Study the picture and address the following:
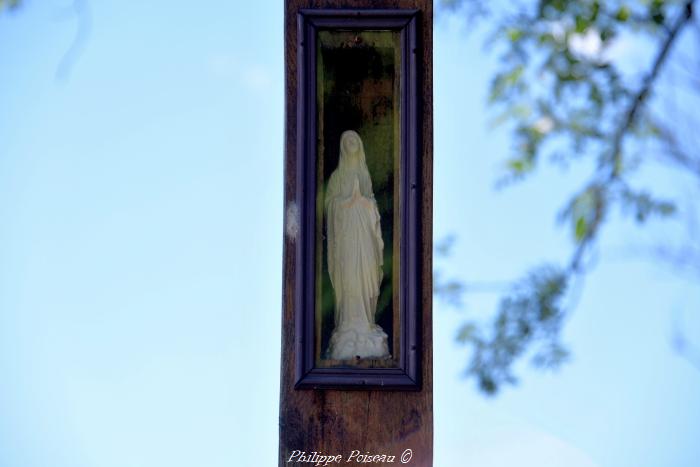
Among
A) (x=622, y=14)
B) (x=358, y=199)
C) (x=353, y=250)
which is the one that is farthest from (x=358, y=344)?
(x=622, y=14)

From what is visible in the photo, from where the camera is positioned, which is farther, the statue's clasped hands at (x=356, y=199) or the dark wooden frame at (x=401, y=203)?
the statue's clasped hands at (x=356, y=199)

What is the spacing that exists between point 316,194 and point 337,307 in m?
0.29

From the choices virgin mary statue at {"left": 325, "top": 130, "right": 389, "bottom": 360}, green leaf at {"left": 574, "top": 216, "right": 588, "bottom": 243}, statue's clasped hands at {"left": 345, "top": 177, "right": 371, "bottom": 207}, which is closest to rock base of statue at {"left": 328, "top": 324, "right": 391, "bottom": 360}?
virgin mary statue at {"left": 325, "top": 130, "right": 389, "bottom": 360}

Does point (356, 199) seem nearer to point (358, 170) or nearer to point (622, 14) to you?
point (358, 170)

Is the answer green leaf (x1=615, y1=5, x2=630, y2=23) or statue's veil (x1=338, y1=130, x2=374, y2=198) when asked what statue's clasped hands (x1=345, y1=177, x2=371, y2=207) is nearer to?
statue's veil (x1=338, y1=130, x2=374, y2=198)

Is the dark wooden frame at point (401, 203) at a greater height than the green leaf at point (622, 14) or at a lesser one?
lesser

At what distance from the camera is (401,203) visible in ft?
11.5

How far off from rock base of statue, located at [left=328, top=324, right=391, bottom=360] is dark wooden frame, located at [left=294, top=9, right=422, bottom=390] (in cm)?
5

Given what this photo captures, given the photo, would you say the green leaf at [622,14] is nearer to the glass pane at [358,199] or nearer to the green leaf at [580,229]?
the green leaf at [580,229]

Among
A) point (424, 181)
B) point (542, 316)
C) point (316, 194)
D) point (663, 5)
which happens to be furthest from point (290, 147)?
point (663, 5)

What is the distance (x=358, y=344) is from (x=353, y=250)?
0.79ft

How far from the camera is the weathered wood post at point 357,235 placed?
3432 mm

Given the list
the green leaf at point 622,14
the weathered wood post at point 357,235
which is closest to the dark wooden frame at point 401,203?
the weathered wood post at point 357,235

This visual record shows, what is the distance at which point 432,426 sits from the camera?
344 cm
